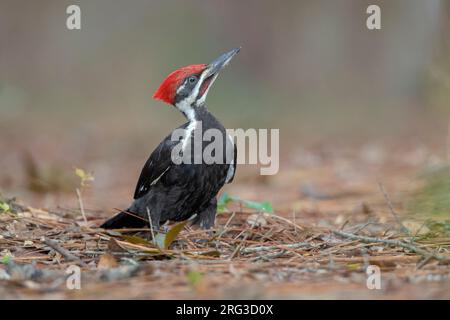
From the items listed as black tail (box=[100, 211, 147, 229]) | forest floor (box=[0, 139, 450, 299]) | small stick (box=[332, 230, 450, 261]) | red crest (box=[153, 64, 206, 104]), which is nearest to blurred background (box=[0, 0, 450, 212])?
red crest (box=[153, 64, 206, 104])

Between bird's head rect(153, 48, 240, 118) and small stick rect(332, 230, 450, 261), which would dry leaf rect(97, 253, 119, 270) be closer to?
small stick rect(332, 230, 450, 261)

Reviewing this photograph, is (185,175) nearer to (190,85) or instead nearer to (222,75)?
(190,85)

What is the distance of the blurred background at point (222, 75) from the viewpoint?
39.9 feet

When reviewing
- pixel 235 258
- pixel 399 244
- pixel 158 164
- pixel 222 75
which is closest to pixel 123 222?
pixel 158 164

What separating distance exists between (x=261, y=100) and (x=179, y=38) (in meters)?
2.78

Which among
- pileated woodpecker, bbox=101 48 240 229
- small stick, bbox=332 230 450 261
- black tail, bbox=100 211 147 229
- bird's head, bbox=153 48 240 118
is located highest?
bird's head, bbox=153 48 240 118

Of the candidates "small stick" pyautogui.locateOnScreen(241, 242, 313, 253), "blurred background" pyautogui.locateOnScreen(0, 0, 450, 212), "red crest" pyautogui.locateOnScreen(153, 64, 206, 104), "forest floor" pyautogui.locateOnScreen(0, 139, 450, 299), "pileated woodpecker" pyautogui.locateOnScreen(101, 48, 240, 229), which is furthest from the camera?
"blurred background" pyautogui.locateOnScreen(0, 0, 450, 212)

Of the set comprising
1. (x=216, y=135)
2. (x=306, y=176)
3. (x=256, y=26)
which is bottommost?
(x=306, y=176)

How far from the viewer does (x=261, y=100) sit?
52.9 ft

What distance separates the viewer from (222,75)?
1725cm

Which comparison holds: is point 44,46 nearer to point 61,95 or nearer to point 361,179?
point 61,95

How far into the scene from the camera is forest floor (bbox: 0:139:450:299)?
320 cm

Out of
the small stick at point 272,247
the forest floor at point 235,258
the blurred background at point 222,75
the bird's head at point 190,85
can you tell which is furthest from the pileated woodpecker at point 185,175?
the blurred background at point 222,75
